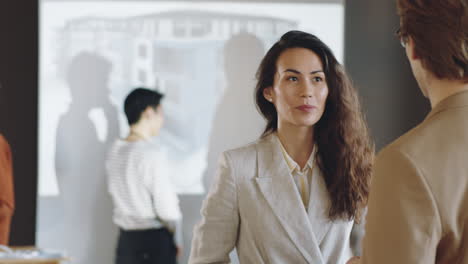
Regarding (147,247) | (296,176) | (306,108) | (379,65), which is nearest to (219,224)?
(296,176)

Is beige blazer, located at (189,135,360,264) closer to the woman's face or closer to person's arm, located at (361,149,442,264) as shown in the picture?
the woman's face

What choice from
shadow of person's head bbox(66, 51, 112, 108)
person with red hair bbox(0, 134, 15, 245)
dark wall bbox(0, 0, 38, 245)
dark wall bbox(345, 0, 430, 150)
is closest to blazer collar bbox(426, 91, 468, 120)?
person with red hair bbox(0, 134, 15, 245)

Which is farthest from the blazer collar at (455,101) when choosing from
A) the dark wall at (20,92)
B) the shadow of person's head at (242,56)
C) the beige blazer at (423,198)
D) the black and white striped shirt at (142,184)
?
the dark wall at (20,92)

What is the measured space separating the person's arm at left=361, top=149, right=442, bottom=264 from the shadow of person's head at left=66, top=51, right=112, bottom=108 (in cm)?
435

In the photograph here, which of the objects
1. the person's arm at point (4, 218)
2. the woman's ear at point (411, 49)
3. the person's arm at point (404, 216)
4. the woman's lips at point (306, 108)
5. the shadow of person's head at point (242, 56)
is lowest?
the person's arm at point (4, 218)

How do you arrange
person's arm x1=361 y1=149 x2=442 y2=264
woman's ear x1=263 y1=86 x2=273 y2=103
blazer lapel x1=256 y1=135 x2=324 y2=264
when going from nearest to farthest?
person's arm x1=361 y1=149 x2=442 y2=264 → blazer lapel x1=256 y1=135 x2=324 y2=264 → woman's ear x1=263 y1=86 x2=273 y2=103

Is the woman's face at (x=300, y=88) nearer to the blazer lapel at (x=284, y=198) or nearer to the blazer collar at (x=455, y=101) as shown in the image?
the blazer lapel at (x=284, y=198)

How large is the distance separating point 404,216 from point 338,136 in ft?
3.00

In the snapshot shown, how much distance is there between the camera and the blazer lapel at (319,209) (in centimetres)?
199

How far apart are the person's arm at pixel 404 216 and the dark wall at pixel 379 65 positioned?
4.88 m

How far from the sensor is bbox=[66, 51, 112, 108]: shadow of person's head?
5.36m

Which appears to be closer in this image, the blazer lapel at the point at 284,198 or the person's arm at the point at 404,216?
the person's arm at the point at 404,216

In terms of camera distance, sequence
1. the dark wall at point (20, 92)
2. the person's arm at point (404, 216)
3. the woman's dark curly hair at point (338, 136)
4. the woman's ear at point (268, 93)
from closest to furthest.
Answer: the person's arm at point (404, 216)
the woman's dark curly hair at point (338, 136)
the woman's ear at point (268, 93)
the dark wall at point (20, 92)

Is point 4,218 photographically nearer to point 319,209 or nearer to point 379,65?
point 319,209
